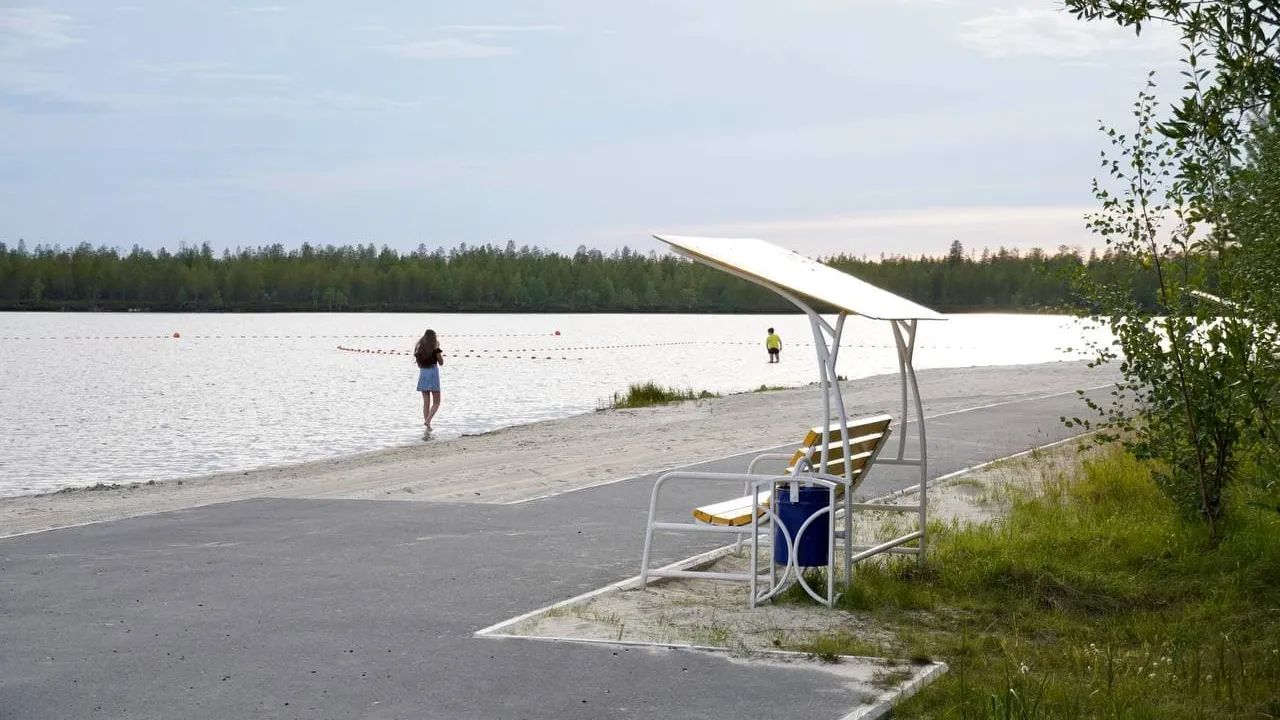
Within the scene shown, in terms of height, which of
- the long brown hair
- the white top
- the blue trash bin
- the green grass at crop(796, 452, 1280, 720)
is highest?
the white top

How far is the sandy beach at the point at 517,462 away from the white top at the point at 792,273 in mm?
5043

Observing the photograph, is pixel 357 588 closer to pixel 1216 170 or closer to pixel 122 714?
pixel 122 714

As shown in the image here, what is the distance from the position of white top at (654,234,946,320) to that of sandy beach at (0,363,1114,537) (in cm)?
504

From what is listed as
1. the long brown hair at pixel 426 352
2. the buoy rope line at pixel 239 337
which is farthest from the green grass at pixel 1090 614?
the buoy rope line at pixel 239 337

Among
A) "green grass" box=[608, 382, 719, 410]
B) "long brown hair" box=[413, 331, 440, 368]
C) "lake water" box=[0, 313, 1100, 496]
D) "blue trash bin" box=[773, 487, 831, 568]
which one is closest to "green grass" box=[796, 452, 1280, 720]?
"blue trash bin" box=[773, 487, 831, 568]

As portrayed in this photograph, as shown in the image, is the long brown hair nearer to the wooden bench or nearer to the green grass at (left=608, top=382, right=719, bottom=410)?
the green grass at (left=608, top=382, right=719, bottom=410)

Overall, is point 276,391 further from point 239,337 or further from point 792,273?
point 239,337

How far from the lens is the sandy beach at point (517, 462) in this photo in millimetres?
15320

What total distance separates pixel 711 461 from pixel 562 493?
3.32m

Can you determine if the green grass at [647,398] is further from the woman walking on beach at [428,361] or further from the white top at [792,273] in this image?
the white top at [792,273]

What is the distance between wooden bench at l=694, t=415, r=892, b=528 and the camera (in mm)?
8727

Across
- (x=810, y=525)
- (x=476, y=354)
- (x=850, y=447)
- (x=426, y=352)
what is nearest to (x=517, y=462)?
(x=426, y=352)

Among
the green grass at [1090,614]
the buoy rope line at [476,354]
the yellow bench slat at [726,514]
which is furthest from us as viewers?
the buoy rope line at [476,354]

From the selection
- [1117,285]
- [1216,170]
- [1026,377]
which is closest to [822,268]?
[1117,285]
